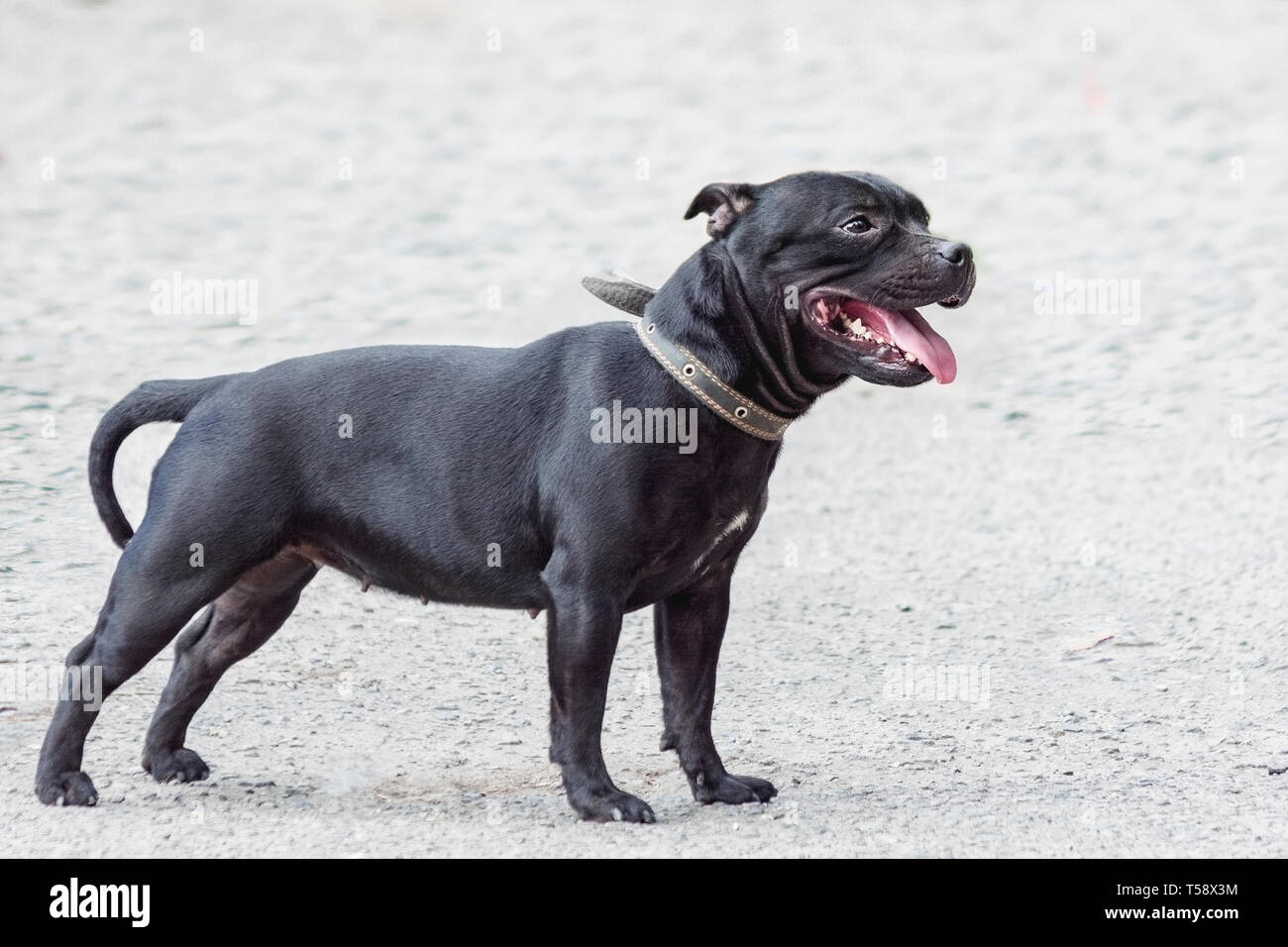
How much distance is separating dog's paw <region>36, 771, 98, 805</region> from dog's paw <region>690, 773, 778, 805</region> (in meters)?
1.78

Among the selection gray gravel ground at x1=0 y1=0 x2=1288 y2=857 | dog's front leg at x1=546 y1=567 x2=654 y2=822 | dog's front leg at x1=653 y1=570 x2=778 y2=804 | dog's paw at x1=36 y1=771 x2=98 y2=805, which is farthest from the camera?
gray gravel ground at x1=0 y1=0 x2=1288 y2=857

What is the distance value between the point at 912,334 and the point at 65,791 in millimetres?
2778

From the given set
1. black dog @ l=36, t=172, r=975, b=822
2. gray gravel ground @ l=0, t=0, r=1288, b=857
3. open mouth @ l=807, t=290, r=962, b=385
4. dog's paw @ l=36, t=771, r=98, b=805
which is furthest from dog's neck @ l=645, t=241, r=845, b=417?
dog's paw @ l=36, t=771, r=98, b=805

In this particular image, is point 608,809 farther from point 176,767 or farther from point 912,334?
point 912,334

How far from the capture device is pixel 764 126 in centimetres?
1659

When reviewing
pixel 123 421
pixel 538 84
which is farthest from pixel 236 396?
pixel 538 84

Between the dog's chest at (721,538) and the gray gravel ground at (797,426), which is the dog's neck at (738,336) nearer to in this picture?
the dog's chest at (721,538)

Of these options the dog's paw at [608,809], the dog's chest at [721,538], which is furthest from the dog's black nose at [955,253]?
the dog's paw at [608,809]

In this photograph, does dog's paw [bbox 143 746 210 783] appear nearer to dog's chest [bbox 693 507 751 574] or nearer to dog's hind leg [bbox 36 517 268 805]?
dog's hind leg [bbox 36 517 268 805]

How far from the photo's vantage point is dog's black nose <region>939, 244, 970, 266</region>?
4.84 m

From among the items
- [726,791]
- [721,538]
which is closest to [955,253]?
[721,538]

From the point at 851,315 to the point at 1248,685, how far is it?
2.59m

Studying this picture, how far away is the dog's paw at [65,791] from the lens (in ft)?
16.6

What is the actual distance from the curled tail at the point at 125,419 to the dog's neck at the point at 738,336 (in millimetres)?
1463
